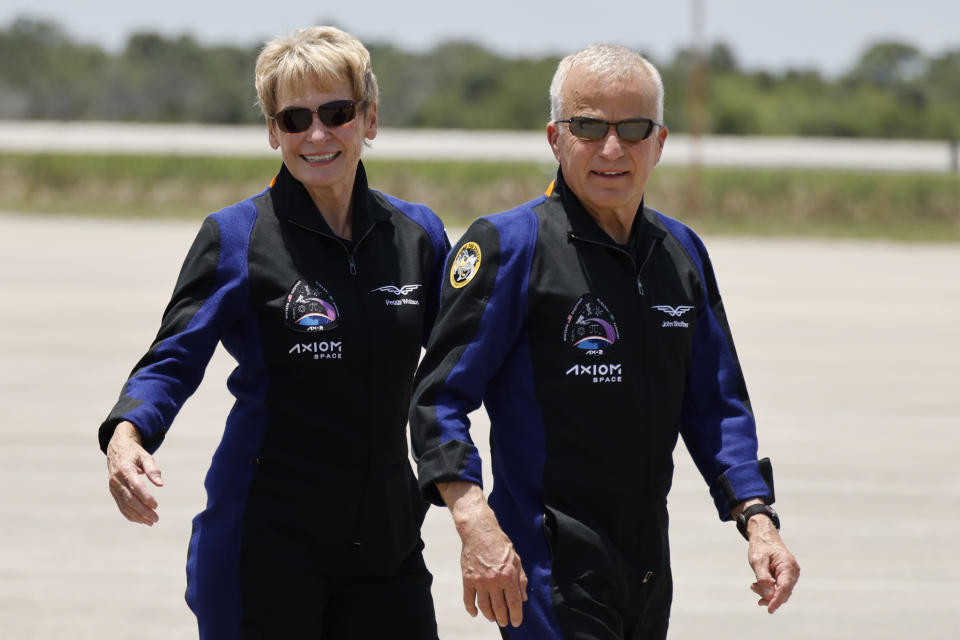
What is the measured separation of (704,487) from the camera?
8.67 meters

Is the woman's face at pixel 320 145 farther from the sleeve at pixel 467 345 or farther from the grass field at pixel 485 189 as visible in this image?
the grass field at pixel 485 189

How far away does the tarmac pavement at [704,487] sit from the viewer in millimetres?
6250

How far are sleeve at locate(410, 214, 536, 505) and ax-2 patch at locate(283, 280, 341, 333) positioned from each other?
1.19 feet

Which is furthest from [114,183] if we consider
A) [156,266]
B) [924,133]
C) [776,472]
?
[924,133]

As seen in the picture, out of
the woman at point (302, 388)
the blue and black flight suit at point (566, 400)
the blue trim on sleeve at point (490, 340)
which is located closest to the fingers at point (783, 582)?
the blue and black flight suit at point (566, 400)

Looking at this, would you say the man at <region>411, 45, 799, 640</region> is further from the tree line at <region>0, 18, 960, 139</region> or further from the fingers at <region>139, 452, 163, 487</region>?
the tree line at <region>0, 18, 960, 139</region>

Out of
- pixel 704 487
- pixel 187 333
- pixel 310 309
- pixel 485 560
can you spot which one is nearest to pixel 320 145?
pixel 310 309

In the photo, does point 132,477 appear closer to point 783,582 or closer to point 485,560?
point 485,560

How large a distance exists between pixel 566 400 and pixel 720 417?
47 centimetres

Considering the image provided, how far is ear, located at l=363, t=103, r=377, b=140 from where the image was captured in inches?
149

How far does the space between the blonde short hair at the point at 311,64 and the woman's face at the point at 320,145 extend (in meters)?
0.02

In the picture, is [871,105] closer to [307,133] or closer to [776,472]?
[776,472]

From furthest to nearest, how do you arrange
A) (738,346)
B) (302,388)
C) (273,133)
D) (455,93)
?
(455,93) → (738,346) → (273,133) → (302,388)

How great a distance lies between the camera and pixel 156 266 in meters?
21.7
